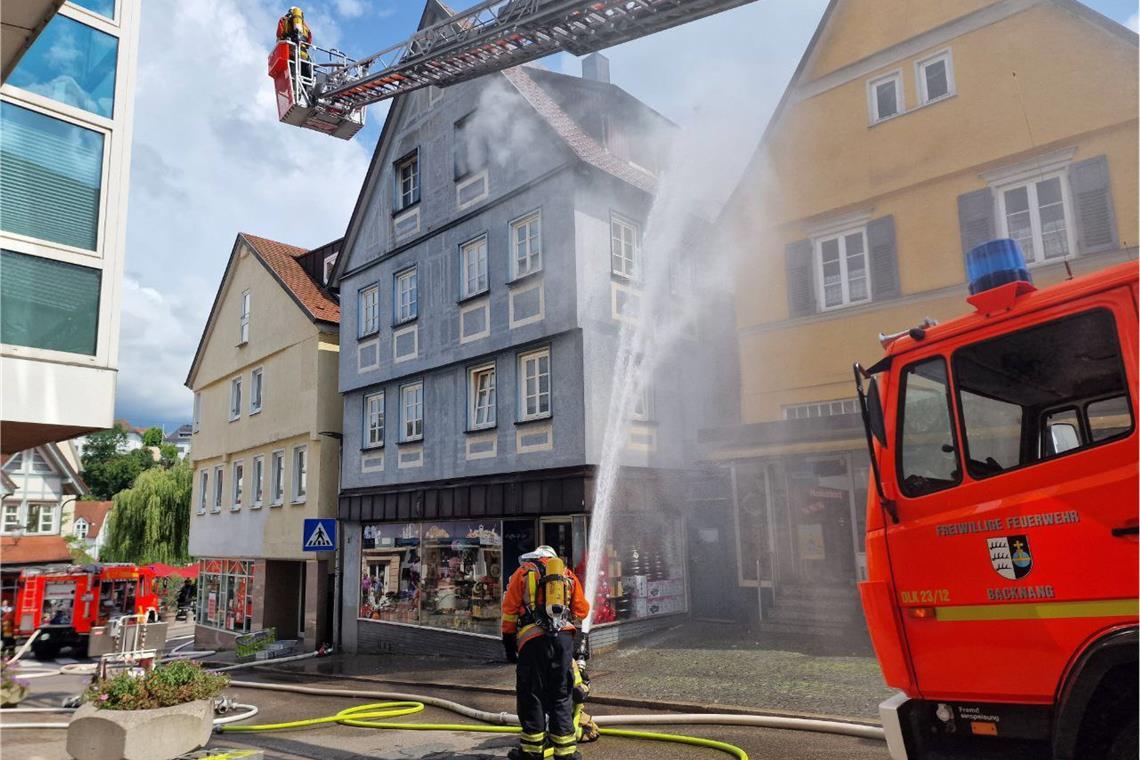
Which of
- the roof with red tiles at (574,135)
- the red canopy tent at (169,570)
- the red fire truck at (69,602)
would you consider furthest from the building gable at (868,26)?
the red canopy tent at (169,570)

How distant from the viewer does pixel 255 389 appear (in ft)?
80.7

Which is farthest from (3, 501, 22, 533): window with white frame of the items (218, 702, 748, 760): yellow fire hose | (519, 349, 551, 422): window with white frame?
(218, 702, 748, 760): yellow fire hose

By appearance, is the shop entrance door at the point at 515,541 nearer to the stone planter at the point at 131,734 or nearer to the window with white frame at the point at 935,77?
the stone planter at the point at 131,734

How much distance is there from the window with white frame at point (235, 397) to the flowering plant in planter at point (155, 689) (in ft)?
63.7

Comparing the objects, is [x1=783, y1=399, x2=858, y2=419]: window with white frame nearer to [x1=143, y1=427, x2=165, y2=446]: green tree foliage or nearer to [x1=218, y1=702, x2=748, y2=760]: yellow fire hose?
[x1=218, y1=702, x2=748, y2=760]: yellow fire hose

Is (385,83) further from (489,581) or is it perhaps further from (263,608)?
(263,608)

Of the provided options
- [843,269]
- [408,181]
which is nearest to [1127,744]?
[843,269]

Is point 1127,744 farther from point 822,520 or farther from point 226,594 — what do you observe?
point 226,594

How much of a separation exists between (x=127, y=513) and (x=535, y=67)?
101 ft

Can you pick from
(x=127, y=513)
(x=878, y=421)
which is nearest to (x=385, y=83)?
(x=878, y=421)

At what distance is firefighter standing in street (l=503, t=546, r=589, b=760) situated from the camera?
21.0 feet

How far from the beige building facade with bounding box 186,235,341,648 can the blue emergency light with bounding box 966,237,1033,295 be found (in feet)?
60.0

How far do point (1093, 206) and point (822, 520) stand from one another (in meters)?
6.04

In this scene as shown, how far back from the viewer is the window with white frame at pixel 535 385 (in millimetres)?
14789
